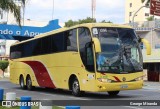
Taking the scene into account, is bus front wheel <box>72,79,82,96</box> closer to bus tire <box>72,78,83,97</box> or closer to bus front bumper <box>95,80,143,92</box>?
bus tire <box>72,78,83,97</box>

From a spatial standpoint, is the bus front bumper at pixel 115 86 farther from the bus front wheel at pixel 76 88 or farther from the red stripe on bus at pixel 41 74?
the red stripe on bus at pixel 41 74

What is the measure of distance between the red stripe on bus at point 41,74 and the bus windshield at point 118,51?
5.59 metres

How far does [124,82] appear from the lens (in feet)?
60.0

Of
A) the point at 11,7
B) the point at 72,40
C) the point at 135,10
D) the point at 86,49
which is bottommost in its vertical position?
the point at 86,49

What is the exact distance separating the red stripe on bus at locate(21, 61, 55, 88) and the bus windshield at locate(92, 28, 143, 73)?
559cm

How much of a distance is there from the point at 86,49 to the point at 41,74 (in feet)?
21.9

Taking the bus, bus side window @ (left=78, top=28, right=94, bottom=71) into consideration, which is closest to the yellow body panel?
the bus

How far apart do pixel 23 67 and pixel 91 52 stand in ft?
34.5

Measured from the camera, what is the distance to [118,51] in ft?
59.7

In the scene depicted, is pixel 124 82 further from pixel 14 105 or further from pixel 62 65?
pixel 14 105

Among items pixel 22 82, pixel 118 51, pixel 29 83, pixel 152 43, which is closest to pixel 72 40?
pixel 118 51

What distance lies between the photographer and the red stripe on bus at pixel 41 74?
77.0 ft

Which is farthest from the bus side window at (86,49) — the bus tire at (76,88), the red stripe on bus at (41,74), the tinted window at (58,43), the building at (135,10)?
the building at (135,10)

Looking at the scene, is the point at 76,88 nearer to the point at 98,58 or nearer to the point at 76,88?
the point at 76,88
